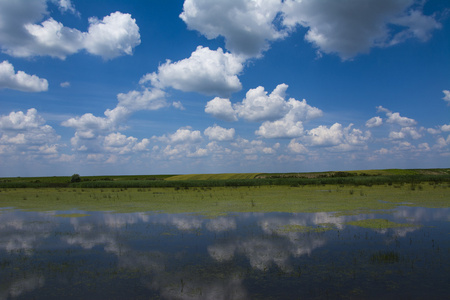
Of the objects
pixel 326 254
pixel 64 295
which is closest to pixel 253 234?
pixel 326 254

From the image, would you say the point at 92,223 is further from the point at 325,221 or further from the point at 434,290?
the point at 434,290

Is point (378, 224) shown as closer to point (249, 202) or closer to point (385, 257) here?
point (385, 257)

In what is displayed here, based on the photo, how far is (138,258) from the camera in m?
9.45

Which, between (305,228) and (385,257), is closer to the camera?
(385,257)

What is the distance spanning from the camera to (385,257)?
883 centimetres

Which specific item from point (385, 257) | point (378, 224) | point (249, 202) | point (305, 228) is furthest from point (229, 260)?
point (249, 202)

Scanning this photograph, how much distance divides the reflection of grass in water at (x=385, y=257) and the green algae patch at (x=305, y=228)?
3.58m

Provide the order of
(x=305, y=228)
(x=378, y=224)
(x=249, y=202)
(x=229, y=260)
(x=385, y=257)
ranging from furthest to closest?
1. (x=249, y=202)
2. (x=378, y=224)
3. (x=305, y=228)
4. (x=229, y=260)
5. (x=385, y=257)

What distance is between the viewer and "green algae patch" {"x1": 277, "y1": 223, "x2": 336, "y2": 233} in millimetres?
12824

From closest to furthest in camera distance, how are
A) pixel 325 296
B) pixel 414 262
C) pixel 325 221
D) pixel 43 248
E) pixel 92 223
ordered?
pixel 325 296 → pixel 414 262 → pixel 43 248 → pixel 325 221 → pixel 92 223

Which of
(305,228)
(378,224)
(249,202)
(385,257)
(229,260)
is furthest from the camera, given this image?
(249,202)

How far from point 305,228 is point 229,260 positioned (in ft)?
17.6

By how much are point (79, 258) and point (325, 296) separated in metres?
7.21

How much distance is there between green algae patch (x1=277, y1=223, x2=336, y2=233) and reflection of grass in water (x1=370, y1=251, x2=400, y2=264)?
11.7 feet
